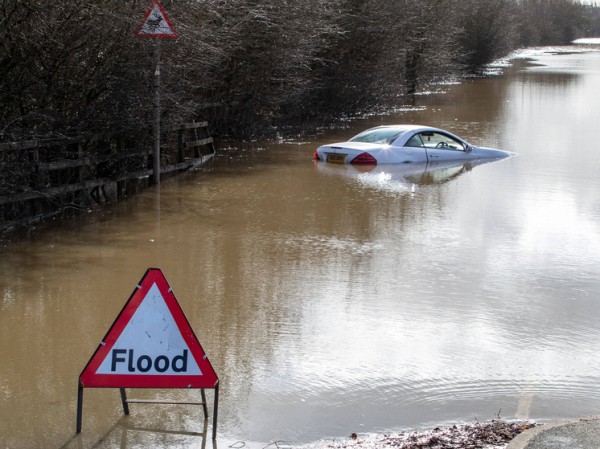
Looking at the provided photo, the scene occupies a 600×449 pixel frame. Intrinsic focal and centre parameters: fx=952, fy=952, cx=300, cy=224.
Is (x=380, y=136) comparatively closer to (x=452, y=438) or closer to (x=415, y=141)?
(x=415, y=141)

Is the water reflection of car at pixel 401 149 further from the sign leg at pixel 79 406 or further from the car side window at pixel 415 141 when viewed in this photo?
the sign leg at pixel 79 406

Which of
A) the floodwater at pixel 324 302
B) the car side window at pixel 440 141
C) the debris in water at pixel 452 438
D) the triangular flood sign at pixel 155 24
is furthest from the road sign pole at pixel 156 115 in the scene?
the debris in water at pixel 452 438

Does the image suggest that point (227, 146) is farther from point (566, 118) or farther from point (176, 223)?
point (566, 118)

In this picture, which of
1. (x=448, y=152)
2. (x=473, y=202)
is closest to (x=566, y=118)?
(x=448, y=152)

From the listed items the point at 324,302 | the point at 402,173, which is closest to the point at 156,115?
the point at 402,173

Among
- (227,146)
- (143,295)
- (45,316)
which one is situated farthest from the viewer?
(227,146)

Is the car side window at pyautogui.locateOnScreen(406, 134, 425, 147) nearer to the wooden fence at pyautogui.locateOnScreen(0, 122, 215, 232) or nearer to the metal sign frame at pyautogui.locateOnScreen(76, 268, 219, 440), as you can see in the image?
the wooden fence at pyautogui.locateOnScreen(0, 122, 215, 232)

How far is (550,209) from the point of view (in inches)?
A: 626

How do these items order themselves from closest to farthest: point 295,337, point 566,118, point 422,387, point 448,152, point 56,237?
1. point 422,387
2. point 295,337
3. point 56,237
4. point 448,152
5. point 566,118

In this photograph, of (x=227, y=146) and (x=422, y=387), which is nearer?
(x=422, y=387)

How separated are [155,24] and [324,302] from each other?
687 centimetres

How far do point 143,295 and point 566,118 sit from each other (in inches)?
1159

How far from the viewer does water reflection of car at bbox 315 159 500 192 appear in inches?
736

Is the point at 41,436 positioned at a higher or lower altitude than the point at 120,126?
lower
